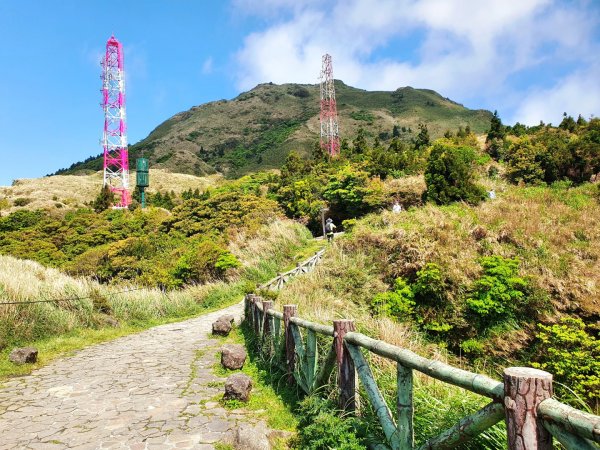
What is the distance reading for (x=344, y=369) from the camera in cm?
391

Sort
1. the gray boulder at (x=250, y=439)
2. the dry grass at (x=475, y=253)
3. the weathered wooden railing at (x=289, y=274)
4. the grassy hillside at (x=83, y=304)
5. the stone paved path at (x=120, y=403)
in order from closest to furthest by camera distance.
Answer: the gray boulder at (x=250, y=439)
the stone paved path at (x=120, y=403)
the grassy hillside at (x=83, y=304)
the dry grass at (x=475, y=253)
the weathered wooden railing at (x=289, y=274)

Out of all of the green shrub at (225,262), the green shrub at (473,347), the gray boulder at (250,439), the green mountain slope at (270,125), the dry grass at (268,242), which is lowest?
the green shrub at (473,347)

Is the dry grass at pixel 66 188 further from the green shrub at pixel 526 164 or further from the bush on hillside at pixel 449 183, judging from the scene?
the green shrub at pixel 526 164

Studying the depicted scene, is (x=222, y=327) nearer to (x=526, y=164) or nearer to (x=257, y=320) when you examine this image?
(x=257, y=320)

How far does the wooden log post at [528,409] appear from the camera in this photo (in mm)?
1787

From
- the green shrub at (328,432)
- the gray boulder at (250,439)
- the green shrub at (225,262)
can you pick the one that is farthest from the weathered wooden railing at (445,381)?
the green shrub at (225,262)

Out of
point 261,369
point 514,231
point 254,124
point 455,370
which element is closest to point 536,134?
point 514,231

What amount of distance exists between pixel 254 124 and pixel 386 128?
1863 inches

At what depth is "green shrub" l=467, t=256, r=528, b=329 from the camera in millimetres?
9016

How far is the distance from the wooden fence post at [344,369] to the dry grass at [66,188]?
141 feet

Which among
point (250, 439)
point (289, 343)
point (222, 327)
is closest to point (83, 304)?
point (222, 327)

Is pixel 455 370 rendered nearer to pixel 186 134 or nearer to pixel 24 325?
pixel 24 325

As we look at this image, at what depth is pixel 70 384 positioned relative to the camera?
6.25 m

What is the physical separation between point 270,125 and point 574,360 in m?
117
